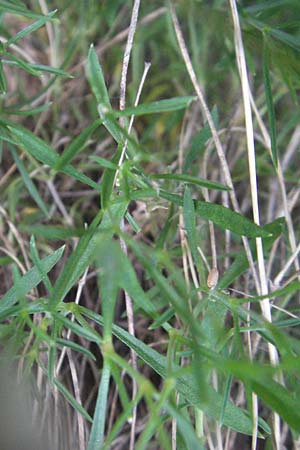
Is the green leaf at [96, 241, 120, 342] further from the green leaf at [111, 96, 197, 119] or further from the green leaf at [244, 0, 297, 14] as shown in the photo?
the green leaf at [244, 0, 297, 14]

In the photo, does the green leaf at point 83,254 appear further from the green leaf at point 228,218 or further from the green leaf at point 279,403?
the green leaf at point 279,403

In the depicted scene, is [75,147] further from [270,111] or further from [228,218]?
[270,111]

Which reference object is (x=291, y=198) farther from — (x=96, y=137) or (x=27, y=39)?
(x=27, y=39)

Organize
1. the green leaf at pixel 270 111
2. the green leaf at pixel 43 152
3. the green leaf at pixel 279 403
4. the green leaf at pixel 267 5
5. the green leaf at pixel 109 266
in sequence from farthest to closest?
the green leaf at pixel 267 5
the green leaf at pixel 270 111
the green leaf at pixel 43 152
the green leaf at pixel 279 403
the green leaf at pixel 109 266

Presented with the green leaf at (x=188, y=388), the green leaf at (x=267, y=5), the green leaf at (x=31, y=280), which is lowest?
the green leaf at (x=188, y=388)

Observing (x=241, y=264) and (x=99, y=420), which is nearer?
(x=99, y=420)

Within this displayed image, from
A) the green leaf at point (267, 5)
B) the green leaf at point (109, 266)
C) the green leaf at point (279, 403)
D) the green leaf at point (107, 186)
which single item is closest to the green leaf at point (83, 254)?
the green leaf at point (107, 186)

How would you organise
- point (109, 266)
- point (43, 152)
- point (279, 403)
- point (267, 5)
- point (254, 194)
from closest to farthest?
point (109, 266) → point (279, 403) → point (43, 152) → point (254, 194) → point (267, 5)

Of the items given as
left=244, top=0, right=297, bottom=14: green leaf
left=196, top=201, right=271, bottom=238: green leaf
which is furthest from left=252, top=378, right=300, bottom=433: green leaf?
left=244, top=0, right=297, bottom=14: green leaf

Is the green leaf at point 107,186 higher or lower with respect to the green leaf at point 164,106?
lower

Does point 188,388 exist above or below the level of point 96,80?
below

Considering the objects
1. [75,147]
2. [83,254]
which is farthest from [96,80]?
[83,254]
